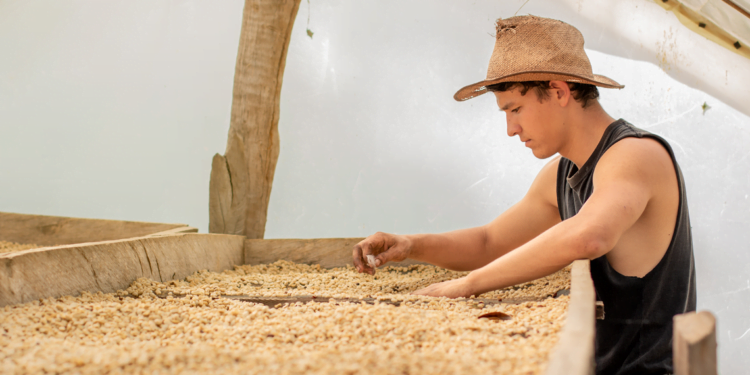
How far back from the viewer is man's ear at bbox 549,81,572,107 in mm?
1418

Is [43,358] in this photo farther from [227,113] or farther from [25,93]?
[25,93]

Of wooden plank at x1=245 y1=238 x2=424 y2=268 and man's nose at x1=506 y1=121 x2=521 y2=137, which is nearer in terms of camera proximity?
man's nose at x1=506 y1=121 x2=521 y2=137

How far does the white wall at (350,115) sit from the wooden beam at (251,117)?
1.51 m

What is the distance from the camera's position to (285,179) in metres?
4.32

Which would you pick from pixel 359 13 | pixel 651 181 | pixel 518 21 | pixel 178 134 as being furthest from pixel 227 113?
pixel 651 181

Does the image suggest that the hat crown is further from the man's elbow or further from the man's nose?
the man's elbow

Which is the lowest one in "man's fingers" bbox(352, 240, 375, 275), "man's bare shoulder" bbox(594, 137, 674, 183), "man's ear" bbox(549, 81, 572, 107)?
"man's fingers" bbox(352, 240, 375, 275)

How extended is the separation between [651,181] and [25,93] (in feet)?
17.5

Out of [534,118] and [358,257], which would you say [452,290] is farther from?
[534,118]

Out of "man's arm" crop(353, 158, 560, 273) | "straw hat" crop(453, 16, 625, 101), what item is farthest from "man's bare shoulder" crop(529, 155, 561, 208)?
"straw hat" crop(453, 16, 625, 101)

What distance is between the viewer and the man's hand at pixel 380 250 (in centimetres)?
172

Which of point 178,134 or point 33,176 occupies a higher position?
point 178,134

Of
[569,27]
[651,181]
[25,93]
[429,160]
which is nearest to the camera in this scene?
[651,181]

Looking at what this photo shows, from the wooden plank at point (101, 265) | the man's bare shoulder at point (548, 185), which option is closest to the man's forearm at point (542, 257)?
the man's bare shoulder at point (548, 185)
